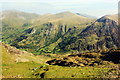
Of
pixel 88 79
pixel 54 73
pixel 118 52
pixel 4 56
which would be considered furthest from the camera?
pixel 118 52

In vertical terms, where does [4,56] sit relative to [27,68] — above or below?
above

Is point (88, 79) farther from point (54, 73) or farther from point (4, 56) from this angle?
point (4, 56)

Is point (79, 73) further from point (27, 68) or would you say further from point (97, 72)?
point (27, 68)

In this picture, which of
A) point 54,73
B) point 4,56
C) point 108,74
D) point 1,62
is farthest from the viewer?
point 4,56

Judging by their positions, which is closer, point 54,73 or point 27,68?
point 54,73

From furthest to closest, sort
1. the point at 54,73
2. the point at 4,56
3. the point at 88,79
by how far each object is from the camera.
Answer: the point at 4,56 < the point at 54,73 < the point at 88,79

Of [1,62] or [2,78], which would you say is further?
[1,62]

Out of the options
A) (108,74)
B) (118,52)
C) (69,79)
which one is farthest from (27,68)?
(118,52)

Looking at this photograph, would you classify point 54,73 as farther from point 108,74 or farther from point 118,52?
point 118,52

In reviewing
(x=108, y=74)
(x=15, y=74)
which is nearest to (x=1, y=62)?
(x=15, y=74)

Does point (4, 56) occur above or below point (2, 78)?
above

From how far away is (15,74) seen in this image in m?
75.8

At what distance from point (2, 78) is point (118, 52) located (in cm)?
13331

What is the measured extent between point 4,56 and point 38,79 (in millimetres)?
37615
